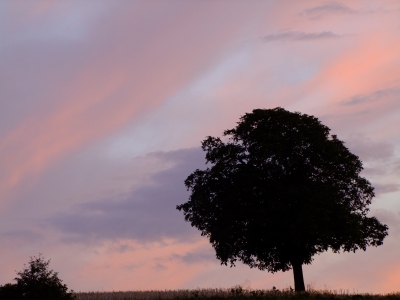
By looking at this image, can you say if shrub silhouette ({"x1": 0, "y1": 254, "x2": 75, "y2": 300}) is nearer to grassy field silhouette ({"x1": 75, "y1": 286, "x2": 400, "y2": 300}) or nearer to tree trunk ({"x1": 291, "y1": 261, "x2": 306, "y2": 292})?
grassy field silhouette ({"x1": 75, "y1": 286, "x2": 400, "y2": 300})

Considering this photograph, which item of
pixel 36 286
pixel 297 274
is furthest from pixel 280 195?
pixel 36 286

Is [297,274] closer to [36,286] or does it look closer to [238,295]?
[238,295]

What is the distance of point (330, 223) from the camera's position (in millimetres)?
54094

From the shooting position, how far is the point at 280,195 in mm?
54000

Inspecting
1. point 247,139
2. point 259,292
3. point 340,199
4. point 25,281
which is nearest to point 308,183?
point 340,199

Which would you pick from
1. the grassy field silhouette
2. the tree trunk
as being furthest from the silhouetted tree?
the grassy field silhouette

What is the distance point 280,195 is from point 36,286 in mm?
21388

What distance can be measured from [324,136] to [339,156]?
2310 mm

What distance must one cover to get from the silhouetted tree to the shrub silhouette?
600 inches

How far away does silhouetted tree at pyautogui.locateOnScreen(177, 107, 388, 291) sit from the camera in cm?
5406

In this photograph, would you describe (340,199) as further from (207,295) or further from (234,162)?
(207,295)

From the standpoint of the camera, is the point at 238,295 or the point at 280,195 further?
the point at 280,195

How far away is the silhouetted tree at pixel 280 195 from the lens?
54062mm

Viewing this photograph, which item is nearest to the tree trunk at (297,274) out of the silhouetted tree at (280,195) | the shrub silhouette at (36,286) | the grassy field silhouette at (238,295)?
the silhouetted tree at (280,195)
